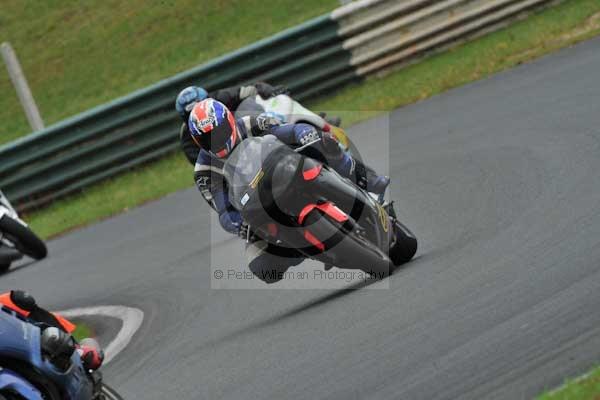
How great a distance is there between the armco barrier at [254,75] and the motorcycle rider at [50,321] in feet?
33.6

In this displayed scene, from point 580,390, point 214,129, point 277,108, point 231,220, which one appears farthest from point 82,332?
point 580,390

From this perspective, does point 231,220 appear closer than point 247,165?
No

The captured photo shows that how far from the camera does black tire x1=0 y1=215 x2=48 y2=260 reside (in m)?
13.2

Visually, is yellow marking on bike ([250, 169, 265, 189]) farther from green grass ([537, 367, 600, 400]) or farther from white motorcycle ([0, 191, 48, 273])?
white motorcycle ([0, 191, 48, 273])

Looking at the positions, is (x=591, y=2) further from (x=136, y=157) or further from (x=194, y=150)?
(x=194, y=150)

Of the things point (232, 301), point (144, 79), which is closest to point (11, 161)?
point (144, 79)

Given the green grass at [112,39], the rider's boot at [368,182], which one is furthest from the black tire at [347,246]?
the green grass at [112,39]

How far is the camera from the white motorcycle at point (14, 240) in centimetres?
1321

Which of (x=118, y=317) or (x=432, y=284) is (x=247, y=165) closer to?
(x=432, y=284)

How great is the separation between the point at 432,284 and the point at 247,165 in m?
1.38

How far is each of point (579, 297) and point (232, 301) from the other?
4006 millimetres

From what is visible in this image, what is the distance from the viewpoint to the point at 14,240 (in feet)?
43.9

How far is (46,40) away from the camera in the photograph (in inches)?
914

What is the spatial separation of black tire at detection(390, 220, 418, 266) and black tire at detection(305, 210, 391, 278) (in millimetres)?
369
